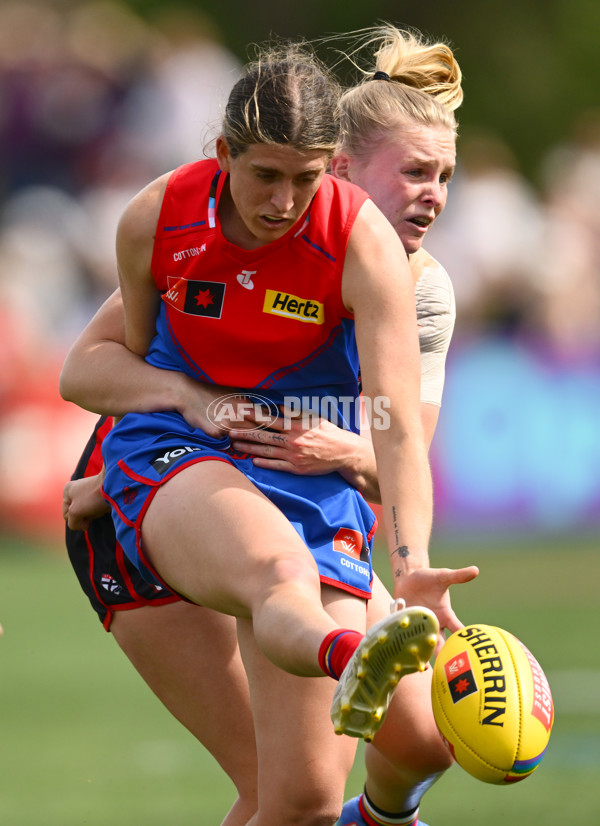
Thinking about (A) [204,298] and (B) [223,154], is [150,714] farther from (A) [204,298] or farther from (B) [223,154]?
(B) [223,154]

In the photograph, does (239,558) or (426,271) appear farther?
(426,271)

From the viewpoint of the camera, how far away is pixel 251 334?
13.8ft

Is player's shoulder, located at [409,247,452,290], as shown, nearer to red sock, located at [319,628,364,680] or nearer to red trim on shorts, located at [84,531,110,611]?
red trim on shorts, located at [84,531,110,611]

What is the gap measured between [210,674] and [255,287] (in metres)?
1.39

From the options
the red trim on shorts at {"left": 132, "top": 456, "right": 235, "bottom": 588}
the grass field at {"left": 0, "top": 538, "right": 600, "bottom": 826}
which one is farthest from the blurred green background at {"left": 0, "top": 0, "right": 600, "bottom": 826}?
the red trim on shorts at {"left": 132, "top": 456, "right": 235, "bottom": 588}

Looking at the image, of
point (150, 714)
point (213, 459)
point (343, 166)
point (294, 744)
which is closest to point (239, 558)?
point (213, 459)

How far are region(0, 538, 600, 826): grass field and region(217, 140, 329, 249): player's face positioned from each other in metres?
1.76

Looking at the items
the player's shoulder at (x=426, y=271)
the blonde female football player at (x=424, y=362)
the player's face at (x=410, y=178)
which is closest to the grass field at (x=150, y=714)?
the blonde female football player at (x=424, y=362)

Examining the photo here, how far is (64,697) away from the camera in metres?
8.84

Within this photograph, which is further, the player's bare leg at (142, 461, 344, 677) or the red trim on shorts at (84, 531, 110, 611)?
the red trim on shorts at (84, 531, 110, 611)

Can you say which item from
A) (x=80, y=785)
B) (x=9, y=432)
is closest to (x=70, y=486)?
(x=80, y=785)

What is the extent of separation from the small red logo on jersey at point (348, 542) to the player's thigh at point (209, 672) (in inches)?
26.0

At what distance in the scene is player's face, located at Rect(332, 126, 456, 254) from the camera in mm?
4852

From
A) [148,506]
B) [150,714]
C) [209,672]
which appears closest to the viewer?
[148,506]
